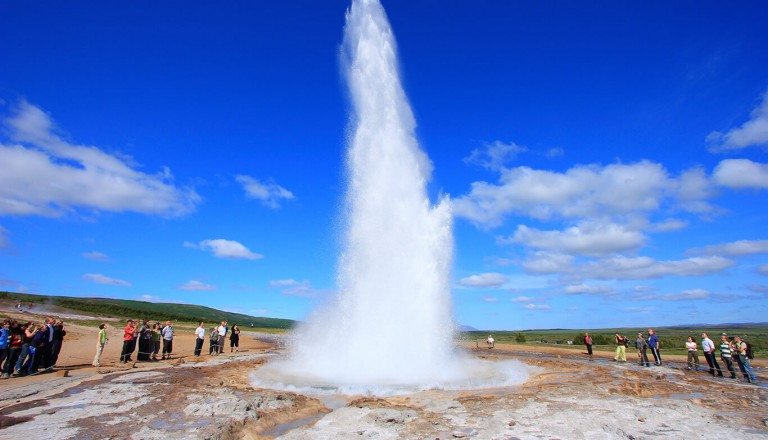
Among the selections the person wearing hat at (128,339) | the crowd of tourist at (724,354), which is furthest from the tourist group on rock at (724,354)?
the person wearing hat at (128,339)

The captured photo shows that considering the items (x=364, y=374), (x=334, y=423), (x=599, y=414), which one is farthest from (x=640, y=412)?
(x=364, y=374)

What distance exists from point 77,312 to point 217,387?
75045 mm

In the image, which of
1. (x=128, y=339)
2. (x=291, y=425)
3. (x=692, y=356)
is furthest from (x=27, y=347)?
(x=692, y=356)

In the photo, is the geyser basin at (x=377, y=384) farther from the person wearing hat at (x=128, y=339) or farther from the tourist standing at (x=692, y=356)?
the tourist standing at (x=692, y=356)

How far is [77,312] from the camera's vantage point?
70125mm

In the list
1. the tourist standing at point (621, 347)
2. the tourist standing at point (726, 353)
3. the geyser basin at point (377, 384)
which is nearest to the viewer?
the geyser basin at point (377, 384)

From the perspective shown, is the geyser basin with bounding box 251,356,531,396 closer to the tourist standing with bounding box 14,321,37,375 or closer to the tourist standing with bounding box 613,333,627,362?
the tourist standing with bounding box 14,321,37,375

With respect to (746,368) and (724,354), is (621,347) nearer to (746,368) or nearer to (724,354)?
(724,354)

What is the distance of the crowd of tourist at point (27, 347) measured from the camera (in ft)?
46.0

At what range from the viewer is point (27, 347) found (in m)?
14.5

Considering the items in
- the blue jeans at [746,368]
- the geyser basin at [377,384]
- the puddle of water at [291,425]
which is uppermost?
the blue jeans at [746,368]

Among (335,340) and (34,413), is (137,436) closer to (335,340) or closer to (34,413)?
(34,413)

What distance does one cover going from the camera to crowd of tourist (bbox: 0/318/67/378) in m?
14.0

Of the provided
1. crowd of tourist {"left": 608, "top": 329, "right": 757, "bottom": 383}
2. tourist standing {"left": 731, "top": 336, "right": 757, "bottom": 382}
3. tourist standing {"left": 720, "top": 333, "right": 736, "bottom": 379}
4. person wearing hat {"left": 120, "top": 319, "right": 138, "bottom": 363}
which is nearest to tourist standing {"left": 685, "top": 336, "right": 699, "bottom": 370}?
crowd of tourist {"left": 608, "top": 329, "right": 757, "bottom": 383}
